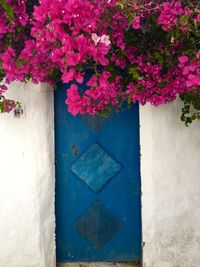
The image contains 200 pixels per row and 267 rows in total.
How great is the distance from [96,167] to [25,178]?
Answer: 822 millimetres

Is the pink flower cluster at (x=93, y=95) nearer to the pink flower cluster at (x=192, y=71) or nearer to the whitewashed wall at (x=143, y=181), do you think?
the pink flower cluster at (x=192, y=71)

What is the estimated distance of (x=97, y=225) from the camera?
475 centimetres

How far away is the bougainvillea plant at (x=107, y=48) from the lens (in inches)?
119

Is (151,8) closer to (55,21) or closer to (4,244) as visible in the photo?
(55,21)

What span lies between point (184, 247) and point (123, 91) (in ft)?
6.20

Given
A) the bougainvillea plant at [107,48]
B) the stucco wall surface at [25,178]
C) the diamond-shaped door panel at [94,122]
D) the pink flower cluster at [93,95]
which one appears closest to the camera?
the bougainvillea plant at [107,48]

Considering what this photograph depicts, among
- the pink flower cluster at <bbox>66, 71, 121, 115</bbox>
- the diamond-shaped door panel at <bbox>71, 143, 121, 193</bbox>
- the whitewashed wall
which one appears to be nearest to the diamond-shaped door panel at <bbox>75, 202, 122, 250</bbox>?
the diamond-shaped door panel at <bbox>71, 143, 121, 193</bbox>


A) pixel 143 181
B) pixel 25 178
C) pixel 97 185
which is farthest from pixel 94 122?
pixel 25 178

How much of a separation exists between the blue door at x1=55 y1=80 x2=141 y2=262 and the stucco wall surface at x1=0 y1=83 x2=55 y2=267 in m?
0.25

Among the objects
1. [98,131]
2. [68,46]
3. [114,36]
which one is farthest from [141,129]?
[68,46]

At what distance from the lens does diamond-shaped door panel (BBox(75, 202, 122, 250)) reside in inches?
186

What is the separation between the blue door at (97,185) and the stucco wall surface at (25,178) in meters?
0.25

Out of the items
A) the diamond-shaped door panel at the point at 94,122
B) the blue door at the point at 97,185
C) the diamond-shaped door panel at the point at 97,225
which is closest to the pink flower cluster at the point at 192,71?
the blue door at the point at 97,185

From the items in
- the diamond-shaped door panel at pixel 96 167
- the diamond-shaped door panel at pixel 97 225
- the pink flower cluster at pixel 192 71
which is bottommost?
the diamond-shaped door panel at pixel 97 225
